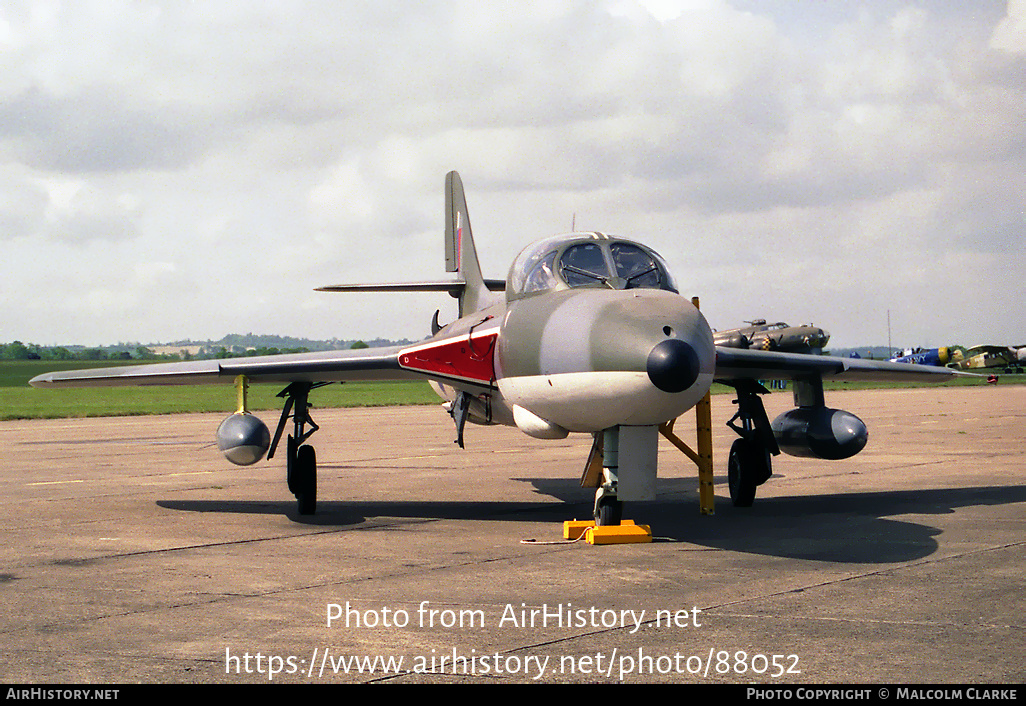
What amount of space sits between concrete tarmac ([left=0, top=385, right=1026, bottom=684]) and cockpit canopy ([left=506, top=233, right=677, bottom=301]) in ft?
8.85

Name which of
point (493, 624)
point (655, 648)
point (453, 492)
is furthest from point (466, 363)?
point (655, 648)

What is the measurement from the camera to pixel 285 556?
10289 mm

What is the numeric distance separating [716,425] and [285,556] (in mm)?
25408

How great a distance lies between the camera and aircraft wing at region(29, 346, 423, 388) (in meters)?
14.3

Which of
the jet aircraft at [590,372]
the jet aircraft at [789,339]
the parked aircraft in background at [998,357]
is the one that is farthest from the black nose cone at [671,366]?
the parked aircraft in background at [998,357]

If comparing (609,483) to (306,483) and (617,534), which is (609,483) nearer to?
(617,534)

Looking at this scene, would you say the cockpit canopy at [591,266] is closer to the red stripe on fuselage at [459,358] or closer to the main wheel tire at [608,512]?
the red stripe on fuselage at [459,358]

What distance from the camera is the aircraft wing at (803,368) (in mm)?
13414

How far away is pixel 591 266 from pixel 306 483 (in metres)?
5.33

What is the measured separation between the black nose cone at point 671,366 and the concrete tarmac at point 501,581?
1625mm

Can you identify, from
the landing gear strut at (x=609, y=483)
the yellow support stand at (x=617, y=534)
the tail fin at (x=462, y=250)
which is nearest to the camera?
the landing gear strut at (x=609, y=483)

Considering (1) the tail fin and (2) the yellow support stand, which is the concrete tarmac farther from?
(1) the tail fin

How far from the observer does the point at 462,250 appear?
19.0 m

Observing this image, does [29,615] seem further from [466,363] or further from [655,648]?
[466,363]
